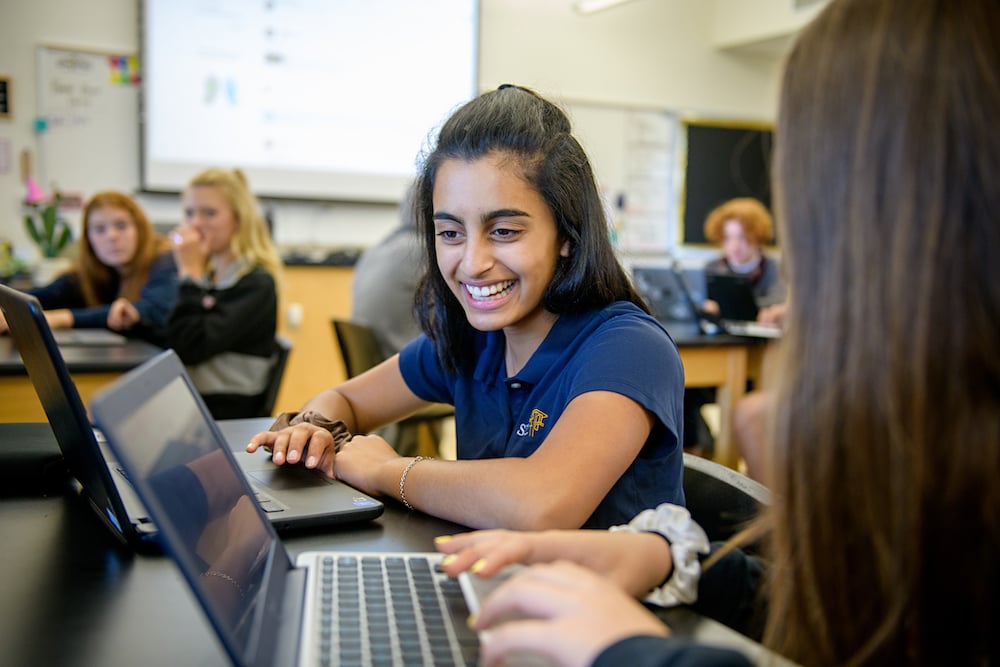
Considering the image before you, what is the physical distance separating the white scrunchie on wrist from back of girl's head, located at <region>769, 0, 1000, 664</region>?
0.48 ft

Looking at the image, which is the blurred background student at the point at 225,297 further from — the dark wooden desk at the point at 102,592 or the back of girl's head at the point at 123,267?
the dark wooden desk at the point at 102,592

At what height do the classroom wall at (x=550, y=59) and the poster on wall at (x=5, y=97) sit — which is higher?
the classroom wall at (x=550, y=59)

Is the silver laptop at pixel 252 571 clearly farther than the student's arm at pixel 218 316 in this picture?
No

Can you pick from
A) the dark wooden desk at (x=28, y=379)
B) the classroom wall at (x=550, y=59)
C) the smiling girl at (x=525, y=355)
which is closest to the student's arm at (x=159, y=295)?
the dark wooden desk at (x=28, y=379)

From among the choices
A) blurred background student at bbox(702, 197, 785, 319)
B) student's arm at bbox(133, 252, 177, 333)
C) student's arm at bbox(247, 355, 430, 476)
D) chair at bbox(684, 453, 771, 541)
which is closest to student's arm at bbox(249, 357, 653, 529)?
chair at bbox(684, 453, 771, 541)

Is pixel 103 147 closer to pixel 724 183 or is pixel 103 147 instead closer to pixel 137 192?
pixel 137 192

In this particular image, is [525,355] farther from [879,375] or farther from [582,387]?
[879,375]

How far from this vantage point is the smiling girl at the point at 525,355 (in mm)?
982

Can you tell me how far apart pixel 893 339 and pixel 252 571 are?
466 mm

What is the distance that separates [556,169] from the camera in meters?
1.22

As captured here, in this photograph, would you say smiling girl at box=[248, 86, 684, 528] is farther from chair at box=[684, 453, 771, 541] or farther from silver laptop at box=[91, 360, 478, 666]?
silver laptop at box=[91, 360, 478, 666]

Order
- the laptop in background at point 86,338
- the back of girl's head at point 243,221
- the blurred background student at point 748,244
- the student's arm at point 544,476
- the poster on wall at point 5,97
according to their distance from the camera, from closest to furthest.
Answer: the student's arm at point 544,476, the laptop in background at point 86,338, the back of girl's head at point 243,221, the poster on wall at point 5,97, the blurred background student at point 748,244

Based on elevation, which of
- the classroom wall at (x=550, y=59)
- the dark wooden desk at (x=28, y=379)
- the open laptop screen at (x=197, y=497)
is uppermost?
the classroom wall at (x=550, y=59)

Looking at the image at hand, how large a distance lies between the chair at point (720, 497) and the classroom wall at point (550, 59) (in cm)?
376
